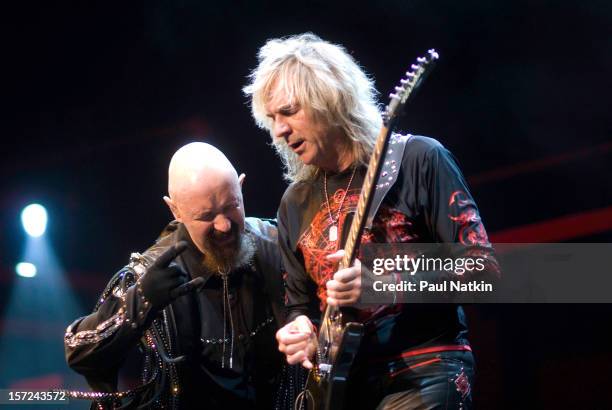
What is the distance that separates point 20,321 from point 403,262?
4.16 m

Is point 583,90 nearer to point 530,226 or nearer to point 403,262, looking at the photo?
point 530,226

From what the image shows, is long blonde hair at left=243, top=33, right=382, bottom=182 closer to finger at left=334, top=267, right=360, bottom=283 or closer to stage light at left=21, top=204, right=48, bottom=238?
finger at left=334, top=267, right=360, bottom=283

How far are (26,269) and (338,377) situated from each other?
396 cm

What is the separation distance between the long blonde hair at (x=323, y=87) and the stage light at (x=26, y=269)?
3.40 metres

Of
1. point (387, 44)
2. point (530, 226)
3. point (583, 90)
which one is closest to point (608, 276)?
point (530, 226)

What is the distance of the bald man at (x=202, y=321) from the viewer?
10.7 feet

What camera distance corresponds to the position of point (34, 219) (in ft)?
18.1

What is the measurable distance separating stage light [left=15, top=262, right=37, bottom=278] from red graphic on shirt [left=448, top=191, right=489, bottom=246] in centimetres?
411

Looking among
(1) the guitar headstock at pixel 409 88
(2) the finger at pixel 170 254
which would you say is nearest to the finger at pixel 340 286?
(1) the guitar headstock at pixel 409 88

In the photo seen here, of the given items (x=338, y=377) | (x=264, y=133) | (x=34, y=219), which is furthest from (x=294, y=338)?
(x=34, y=219)

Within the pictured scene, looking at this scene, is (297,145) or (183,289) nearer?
(297,145)

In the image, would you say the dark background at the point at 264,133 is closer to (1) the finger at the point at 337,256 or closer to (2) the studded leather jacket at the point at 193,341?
(2) the studded leather jacket at the point at 193,341

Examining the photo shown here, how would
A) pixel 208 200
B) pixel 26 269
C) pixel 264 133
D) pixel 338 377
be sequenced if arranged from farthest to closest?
pixel 26 269 < pixel 264 133 < pixel 208 200 < pixel 338 377

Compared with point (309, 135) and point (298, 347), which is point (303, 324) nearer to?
point (298, 347)
